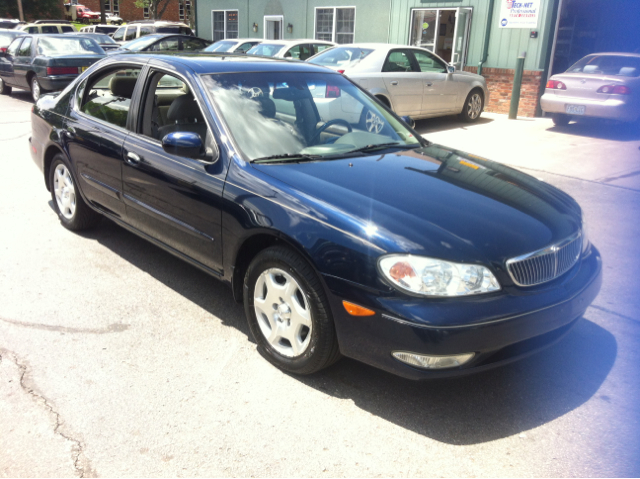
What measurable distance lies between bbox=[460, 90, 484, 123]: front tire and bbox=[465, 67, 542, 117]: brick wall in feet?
5.00

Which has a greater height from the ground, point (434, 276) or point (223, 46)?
point (223, 46)

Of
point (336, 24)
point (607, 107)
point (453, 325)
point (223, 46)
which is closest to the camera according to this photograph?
point (453, 325)

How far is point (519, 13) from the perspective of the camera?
13.9m

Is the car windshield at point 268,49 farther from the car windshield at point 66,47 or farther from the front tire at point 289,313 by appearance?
the front tire at point 289,313

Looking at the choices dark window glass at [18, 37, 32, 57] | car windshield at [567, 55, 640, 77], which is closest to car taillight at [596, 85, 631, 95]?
car windshield at [567, 55, 640, 77]

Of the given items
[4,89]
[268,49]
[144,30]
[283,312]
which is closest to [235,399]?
[283,312]

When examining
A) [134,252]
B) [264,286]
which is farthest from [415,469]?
[134,252]

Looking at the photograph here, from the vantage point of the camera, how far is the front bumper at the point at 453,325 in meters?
2.73

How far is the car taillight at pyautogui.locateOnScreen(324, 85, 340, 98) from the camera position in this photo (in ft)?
14.8

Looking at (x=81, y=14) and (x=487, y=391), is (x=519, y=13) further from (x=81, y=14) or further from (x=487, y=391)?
(x=81, y=14)

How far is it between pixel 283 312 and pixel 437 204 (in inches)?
39.9

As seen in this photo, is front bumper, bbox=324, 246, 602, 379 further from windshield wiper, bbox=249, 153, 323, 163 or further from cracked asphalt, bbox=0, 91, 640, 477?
windshield wiper, bbox=249, 153, 323, 163

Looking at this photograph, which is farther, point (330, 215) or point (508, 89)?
point (508, 89)

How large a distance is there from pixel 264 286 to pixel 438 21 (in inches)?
562
